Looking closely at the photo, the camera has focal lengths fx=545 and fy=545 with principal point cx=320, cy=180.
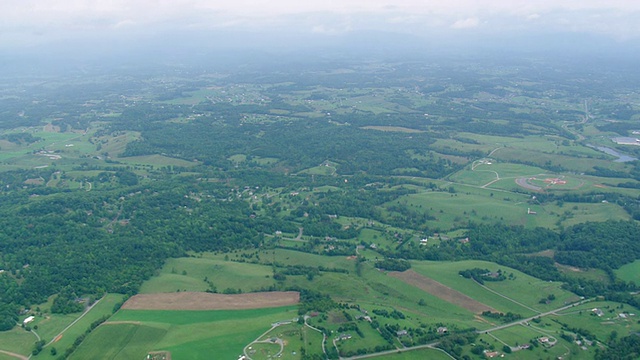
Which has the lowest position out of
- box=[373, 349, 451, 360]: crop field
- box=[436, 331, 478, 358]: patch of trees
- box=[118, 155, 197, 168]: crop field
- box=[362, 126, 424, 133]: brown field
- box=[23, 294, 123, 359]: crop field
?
box=[373, 349, 451, 360]: crop field

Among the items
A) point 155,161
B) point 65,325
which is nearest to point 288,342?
point 65,325

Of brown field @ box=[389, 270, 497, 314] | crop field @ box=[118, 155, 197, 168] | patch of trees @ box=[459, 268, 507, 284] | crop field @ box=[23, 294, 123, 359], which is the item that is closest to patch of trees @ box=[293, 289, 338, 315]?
brown field @ box=[389, 270, 497, 314]

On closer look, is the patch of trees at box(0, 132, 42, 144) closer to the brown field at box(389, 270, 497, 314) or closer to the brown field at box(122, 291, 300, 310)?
the brown field at box(122, 291, 300, 310)

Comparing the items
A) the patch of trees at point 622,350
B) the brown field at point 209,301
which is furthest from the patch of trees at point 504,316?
the brown field at point 209,301

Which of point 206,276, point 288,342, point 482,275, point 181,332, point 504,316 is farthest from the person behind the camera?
point 482,275

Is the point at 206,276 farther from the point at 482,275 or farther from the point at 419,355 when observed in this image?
the point at 482,275

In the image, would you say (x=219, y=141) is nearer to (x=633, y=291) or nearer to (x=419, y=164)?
(x=419, y=164)
